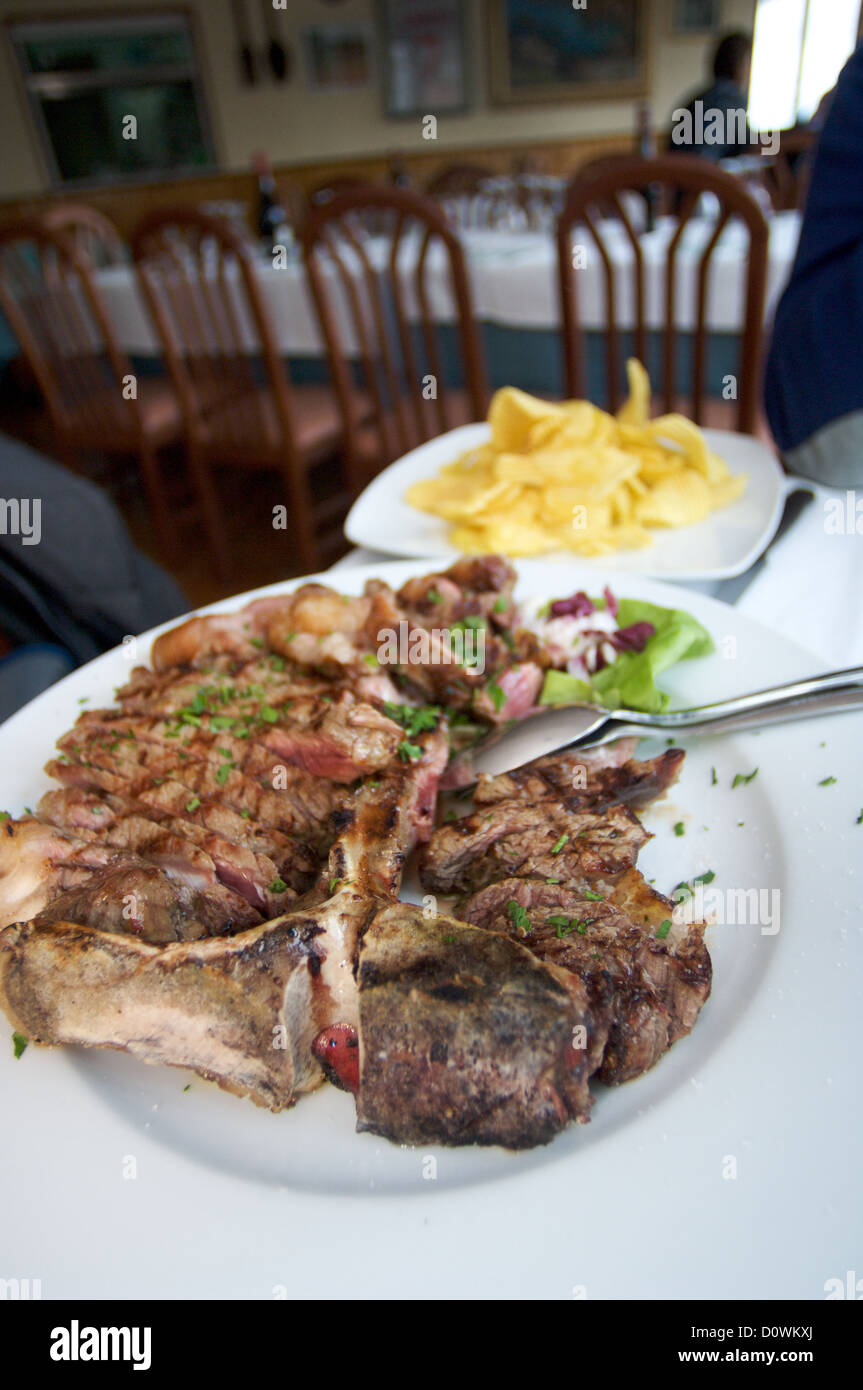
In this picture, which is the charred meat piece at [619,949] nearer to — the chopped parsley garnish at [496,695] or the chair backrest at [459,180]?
the chopped parsley garnish at [496,695]

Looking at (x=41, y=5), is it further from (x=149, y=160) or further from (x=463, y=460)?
(x=463, y=460)

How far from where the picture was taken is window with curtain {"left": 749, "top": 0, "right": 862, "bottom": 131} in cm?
1105

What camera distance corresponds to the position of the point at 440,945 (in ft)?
3.09

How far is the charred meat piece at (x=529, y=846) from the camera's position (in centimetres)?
118

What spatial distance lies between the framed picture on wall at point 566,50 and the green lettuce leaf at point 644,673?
11.0 m

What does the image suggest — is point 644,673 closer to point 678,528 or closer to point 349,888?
point 678,528

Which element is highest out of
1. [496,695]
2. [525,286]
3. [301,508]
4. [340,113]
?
[340,113]

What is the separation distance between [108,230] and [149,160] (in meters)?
5.01

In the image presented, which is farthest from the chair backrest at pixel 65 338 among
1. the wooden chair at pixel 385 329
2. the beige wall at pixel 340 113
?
the beige wall at pixel 340 113

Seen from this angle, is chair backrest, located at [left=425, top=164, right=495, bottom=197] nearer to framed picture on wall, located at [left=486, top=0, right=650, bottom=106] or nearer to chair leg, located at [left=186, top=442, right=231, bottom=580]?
framed picture on wall, located at [left=486, top=0, right=650, bottom=106]

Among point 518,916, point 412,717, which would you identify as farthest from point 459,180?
point 518,916

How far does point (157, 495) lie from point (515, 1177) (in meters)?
4.79

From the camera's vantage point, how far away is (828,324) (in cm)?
207
